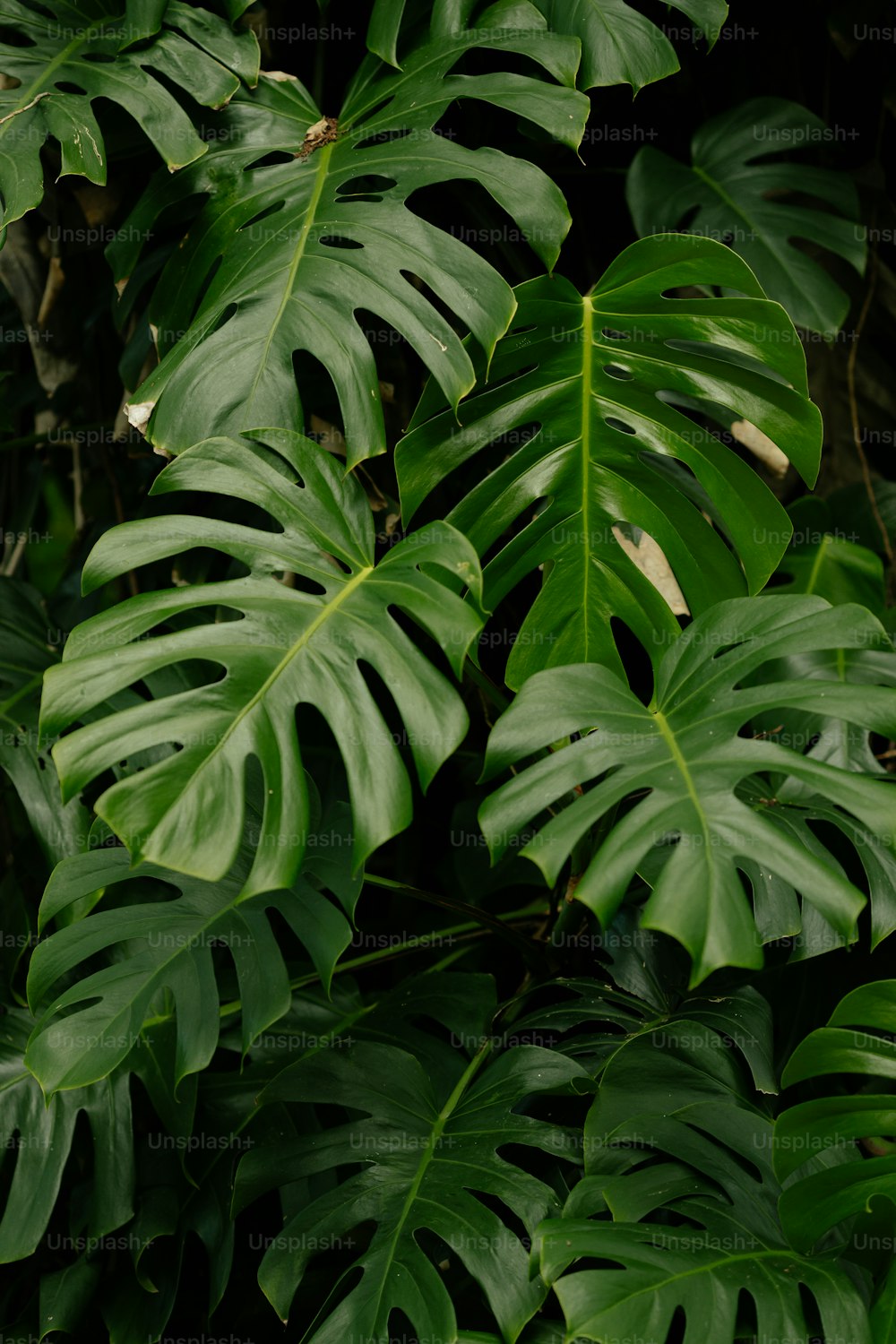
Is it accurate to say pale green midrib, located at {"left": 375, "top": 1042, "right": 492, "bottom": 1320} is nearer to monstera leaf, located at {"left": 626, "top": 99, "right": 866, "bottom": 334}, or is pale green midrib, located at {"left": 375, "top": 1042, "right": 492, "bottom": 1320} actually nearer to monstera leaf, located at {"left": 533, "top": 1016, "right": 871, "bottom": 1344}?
monstera leaf, located at {"left": 533, "top": 1016, "right": 871, "bottom": 1344}

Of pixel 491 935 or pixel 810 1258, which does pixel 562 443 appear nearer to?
pixel 491 935

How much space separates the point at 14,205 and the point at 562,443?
24.3 inches

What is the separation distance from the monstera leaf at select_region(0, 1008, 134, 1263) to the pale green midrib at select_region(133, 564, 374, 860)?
566 millimetres

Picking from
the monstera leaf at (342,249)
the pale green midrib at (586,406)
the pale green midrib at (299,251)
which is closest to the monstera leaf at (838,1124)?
the pale green midrib at (586,406)

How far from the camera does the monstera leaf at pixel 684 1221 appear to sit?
3.01 feet

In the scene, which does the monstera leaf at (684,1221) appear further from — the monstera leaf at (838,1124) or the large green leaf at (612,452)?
the large green leaf at (612,452)

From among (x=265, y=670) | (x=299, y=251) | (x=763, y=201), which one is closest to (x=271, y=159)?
(x=299, y=251)

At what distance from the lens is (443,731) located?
2.91ft

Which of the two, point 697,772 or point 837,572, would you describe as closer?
point 697,772

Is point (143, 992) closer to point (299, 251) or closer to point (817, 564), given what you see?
point (299, 251)

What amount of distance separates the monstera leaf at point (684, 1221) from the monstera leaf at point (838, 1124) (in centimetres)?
5

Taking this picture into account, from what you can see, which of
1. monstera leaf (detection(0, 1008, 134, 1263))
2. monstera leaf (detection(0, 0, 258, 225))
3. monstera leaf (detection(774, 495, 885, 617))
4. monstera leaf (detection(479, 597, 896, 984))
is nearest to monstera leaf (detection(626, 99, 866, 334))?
monstera leaf (detection(774, 495, 885, 617))

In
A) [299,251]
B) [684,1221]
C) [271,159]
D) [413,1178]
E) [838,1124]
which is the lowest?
[684,1221]

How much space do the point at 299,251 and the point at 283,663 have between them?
0.52 metres
